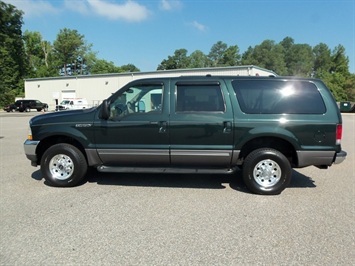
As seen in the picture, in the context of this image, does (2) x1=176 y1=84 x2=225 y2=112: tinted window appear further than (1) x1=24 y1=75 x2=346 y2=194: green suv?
Yes

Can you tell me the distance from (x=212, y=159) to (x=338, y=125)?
2194 mm

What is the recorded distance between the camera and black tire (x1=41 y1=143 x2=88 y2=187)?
212 inches

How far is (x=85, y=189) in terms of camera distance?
5.34 m

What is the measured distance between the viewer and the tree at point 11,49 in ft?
187

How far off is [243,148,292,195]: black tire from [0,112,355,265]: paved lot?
0.17 m

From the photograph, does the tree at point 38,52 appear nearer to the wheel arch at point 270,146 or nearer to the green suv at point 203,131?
the green suv at point 203,131

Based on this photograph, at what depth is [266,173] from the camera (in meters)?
5.15

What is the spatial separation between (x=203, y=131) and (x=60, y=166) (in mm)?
2763

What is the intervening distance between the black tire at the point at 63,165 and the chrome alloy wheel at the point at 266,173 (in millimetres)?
3128

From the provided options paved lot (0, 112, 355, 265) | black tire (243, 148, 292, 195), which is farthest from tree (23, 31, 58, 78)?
black tire (243, 148, 292, 195)

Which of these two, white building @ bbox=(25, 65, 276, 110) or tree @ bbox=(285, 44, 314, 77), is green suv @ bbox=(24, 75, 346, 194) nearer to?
white building @ bbox=(25, 65, 276, 110)

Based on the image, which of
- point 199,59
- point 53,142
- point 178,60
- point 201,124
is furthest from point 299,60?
point 53,142

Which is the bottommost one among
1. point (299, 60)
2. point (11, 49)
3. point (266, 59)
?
point (11, 49)

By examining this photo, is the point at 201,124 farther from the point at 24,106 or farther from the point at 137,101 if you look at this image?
the point at 24,106
